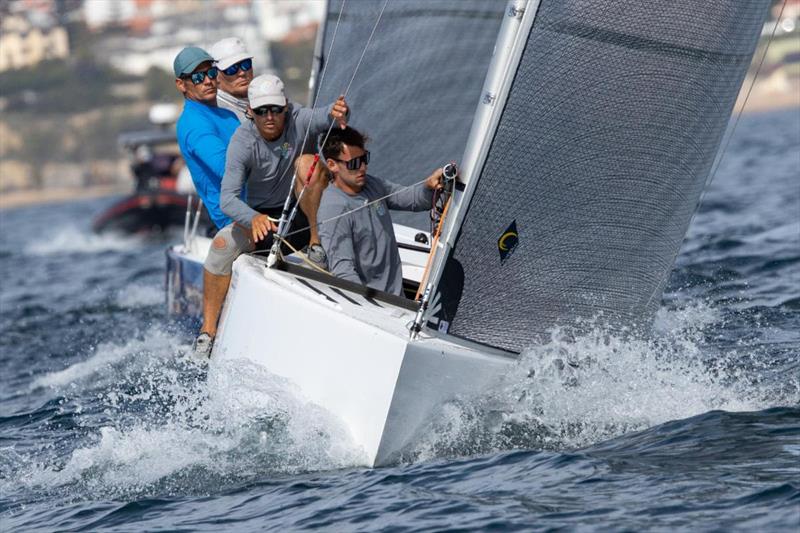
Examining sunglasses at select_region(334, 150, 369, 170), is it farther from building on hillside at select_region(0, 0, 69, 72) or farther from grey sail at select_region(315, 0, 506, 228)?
building on hillside at select_region(0, 0, 69, 72)

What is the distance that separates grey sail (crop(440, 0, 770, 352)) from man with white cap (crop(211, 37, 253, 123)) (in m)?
1.70

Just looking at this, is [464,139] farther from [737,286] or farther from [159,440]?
[159,440]

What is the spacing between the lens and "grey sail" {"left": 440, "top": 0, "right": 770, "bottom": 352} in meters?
4.88

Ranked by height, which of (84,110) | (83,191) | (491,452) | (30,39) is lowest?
(83,191)

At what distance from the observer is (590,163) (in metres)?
5.04

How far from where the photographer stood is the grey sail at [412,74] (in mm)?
7680

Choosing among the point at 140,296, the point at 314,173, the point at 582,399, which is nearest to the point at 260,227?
the point at 314,173

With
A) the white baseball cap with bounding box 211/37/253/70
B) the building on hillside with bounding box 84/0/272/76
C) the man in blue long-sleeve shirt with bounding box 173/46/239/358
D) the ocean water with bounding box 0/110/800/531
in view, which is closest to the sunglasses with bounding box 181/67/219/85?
the man in blue long-sleeve shirt with bounding box 173/46/239/358

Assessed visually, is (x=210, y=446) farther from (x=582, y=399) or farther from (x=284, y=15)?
(x=284, y=15)

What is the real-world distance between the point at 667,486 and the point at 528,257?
1109mm

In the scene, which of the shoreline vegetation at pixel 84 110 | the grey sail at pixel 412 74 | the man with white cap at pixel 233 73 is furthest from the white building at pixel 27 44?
the man with white cap at pixel 233 73

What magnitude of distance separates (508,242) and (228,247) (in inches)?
64.0

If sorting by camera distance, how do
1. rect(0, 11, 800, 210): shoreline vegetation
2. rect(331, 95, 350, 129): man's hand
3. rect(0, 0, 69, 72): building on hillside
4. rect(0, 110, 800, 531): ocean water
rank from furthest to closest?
rect(0, 0, 69, 72): building on hillside → rect(0, 11, 800, 210): shoreline vegetation → rect(331, 95, 350, 129): man's hand → rect(0, 110, 800, 531): ocean water

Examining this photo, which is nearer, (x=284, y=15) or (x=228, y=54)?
(x=228, y=54)
